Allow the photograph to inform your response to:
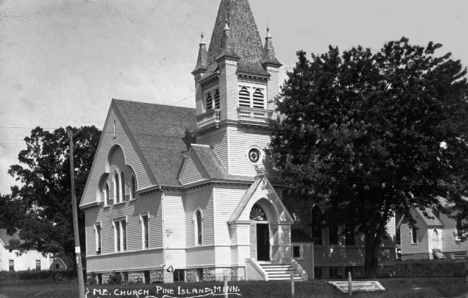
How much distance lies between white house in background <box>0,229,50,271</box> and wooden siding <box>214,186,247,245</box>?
76773mm

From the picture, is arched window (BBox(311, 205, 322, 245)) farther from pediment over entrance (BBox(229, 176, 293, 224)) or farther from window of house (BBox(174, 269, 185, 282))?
window of house (BBox(174, 269, 185, 282))

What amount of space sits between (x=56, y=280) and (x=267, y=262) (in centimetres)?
3033

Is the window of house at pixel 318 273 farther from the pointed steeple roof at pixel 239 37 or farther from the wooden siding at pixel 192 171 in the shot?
the pointed steeple roof at pixel 239 37

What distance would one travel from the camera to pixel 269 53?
174 feet

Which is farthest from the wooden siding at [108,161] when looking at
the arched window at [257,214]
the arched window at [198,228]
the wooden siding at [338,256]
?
the wooden siding at [338,256]

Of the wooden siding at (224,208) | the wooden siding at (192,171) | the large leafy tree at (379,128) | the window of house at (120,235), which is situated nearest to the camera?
the large leafy tree at (379,128)

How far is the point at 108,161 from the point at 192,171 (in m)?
10.3

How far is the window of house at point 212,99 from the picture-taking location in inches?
2042

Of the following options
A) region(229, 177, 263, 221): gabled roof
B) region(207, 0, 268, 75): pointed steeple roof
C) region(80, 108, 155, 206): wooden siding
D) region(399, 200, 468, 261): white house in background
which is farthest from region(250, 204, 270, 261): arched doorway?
region(399, 200, 468, 261): white house in background

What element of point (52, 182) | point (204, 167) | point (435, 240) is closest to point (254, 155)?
point (204, 167)

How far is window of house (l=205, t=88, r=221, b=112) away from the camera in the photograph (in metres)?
51.9

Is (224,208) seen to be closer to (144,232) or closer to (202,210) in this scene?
(202,210)

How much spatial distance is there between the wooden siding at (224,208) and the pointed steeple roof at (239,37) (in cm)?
839

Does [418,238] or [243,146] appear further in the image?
[418,238]
